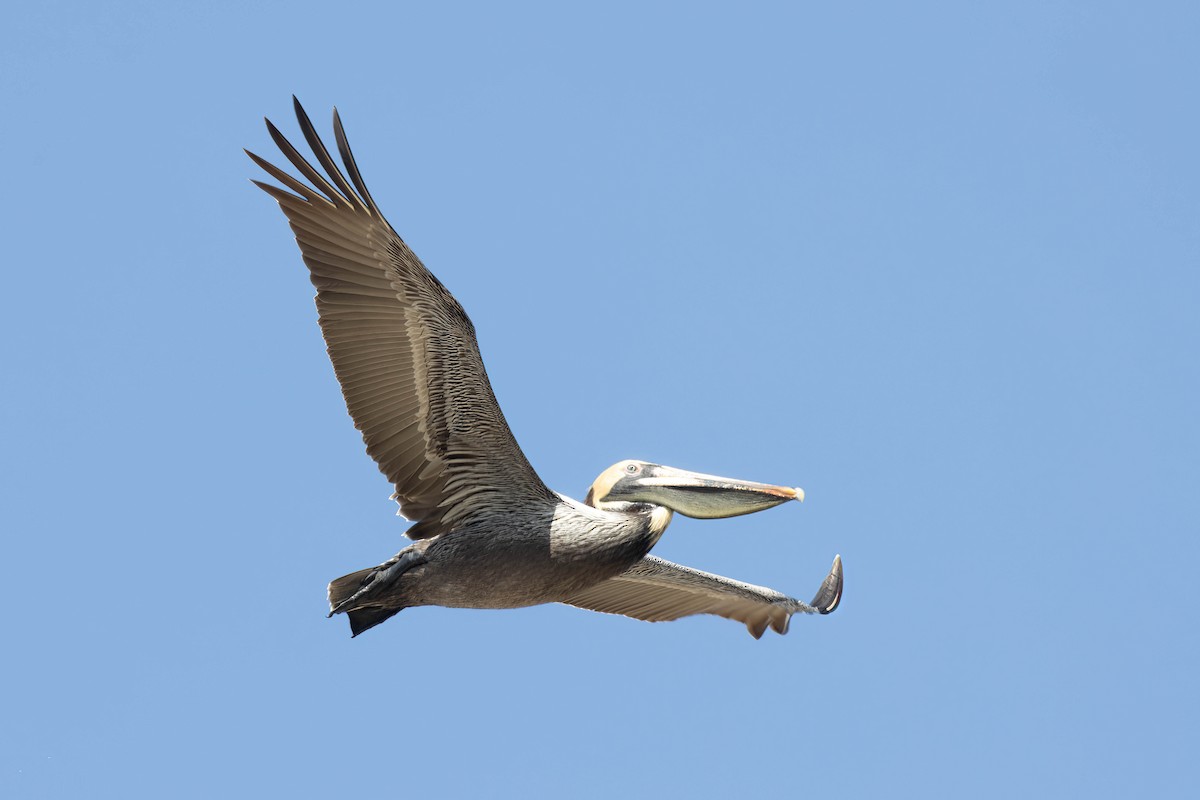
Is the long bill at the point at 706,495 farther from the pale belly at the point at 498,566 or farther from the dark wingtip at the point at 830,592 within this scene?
the dark wingtip at the point at 830,592

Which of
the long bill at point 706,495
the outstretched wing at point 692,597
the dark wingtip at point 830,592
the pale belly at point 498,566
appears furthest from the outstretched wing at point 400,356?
the dark wingtip at point 830,592

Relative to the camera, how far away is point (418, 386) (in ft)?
33.6

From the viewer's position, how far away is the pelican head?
34.3 ft

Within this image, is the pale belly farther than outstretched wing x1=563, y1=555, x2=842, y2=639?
No

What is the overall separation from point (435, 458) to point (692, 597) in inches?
107

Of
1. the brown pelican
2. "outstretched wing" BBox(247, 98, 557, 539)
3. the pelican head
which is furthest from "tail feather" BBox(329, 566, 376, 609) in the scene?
the pelican head

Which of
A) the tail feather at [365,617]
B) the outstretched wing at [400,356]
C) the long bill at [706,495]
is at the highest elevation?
the outstretched wing at [400,356]

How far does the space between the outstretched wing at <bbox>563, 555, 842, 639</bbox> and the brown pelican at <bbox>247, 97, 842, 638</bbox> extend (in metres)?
1.29

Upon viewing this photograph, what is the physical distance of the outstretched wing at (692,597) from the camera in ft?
39.0

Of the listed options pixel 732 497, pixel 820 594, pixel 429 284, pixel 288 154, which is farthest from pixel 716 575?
pixel 288 154

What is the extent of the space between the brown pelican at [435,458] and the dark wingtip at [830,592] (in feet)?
5.87

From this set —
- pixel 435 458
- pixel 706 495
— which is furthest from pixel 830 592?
pixel 435 458

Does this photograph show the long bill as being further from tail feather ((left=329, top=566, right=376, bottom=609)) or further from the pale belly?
tail feather ((left=329, top=566, right=376, bottom=609))

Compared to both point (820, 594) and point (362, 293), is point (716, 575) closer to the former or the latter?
point (820, 594)
